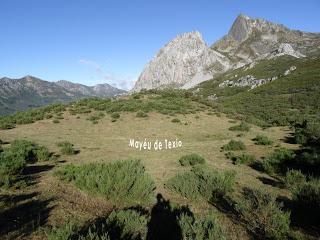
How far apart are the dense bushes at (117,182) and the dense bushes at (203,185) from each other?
3.19 feet

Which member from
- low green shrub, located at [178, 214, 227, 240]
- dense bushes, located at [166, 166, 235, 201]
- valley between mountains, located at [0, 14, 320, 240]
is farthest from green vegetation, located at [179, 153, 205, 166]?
low green shrub, located at [178, 214, 227, 240]

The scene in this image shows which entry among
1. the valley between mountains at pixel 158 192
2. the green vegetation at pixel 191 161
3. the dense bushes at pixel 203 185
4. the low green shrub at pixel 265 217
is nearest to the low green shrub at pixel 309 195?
the valley between mountains at pixel 158 192

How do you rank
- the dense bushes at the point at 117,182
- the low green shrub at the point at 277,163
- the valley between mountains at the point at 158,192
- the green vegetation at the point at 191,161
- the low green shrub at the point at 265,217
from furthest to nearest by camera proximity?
the green vegetation at the point at 191,161
the low green shrub at the point at 277,163
the dense bushes at the point at 117,182
the valley between mountains at the point at 158,192
the low green shrub at the point at 265,217

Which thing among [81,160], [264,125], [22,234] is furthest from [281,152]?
[264,125]

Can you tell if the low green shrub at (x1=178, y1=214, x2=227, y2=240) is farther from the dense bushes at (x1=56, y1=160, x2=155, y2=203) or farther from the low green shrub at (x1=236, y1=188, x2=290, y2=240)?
the dense bushes at (x1=56, y1=160, x2=155, y2=203)

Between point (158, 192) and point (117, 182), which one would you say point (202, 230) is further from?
point (158, 192)

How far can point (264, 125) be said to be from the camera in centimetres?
3250

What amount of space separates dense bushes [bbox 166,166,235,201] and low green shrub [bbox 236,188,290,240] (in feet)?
5.89

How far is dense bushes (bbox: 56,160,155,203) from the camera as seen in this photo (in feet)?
30.5

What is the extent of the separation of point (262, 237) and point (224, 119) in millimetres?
29090

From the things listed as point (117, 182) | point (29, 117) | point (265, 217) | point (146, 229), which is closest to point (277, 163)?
point (265, 217)

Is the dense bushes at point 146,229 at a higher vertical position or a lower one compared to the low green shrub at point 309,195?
lower

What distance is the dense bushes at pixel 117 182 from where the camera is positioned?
9.30 meters

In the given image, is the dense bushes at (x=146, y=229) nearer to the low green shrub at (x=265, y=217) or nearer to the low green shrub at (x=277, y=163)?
the low green shrub at (x=265, y=217)
